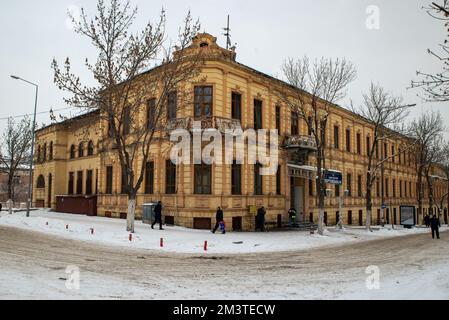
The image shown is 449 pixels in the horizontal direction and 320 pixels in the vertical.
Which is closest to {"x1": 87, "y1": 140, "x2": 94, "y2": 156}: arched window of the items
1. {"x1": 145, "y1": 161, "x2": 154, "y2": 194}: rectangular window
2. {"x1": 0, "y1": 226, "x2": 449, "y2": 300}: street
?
{"x1": 145, "y1": 161, "x2": 154, "y2": 194}: rectangular window

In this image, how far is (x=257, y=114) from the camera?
2725cm

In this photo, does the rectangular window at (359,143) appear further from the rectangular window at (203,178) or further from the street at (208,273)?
the street at (208,273)

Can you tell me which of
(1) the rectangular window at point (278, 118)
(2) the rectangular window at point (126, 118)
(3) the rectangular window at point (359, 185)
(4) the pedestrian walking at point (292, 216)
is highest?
(1) the rectangular window at point (278, 118)

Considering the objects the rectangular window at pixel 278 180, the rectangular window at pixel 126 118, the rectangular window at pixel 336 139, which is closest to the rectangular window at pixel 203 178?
the rectangular window at pixel 126 118

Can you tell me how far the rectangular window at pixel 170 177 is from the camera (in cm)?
2488

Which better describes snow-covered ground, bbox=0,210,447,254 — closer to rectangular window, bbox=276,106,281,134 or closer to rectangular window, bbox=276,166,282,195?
rectangular window, bbox=276,166,282,195

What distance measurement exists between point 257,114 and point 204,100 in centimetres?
479

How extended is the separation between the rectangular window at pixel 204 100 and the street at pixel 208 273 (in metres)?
11.0

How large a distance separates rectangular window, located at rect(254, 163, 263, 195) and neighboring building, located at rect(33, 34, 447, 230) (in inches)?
2.7

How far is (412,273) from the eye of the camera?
11.5 metres

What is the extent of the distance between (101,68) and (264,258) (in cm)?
1260

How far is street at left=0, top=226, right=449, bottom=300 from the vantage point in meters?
8.47

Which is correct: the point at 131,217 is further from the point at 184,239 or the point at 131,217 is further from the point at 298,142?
the point at 298,142

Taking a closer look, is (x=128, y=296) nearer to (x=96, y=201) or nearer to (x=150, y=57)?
(x=150, y=57)
